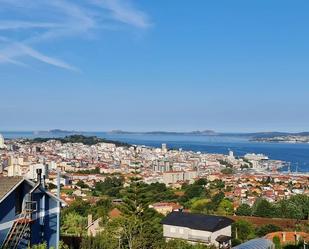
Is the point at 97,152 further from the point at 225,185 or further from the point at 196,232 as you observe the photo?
the point at 196,232

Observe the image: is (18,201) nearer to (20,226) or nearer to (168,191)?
(20,226)

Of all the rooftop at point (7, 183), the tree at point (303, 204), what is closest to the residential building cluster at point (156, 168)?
the rooftop at point (7, 183)

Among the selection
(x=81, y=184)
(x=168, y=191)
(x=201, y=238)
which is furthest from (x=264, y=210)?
(x=81, y=184)

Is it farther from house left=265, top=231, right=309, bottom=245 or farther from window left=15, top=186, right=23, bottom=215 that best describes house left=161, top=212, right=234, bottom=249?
→ window left=15, top=186, right=23, bottom=215

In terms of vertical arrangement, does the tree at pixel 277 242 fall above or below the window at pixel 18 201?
below

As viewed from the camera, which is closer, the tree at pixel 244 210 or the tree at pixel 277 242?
the tree at pixel 277 242

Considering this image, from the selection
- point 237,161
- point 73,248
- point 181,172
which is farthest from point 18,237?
point 237,161

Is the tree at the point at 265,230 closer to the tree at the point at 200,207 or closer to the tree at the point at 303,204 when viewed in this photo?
the tree at the point at 303,204
